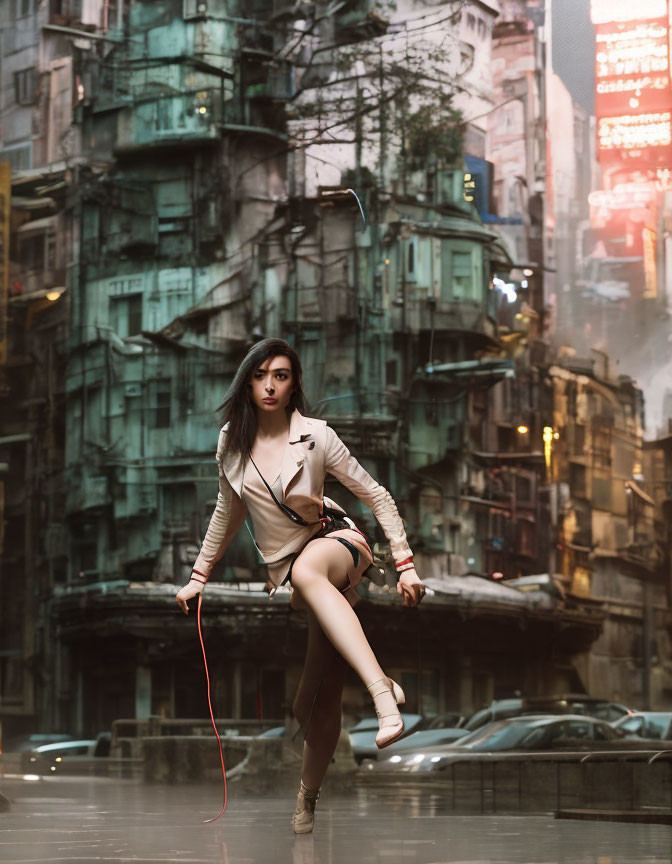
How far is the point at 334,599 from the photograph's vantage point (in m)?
3.86

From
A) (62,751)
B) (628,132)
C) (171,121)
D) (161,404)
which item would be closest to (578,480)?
(628,132)

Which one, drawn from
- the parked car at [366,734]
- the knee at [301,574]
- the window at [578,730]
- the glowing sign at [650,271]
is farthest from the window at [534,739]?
the knee at [301,574]

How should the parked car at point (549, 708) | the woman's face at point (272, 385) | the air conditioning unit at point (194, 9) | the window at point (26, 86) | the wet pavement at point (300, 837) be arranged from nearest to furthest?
1. the wet pavement at point (300, 837)
2. the woman's face at point (272, 385)
3. the parked car at point (549, 708)
4. the air conditioning unit at point (194, 9)
5. the window at point (26, 86)

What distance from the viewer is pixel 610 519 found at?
11.1 meters

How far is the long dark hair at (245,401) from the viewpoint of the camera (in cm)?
411

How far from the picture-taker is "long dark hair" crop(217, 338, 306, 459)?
4.11 meters

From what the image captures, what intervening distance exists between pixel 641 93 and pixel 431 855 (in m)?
8.57

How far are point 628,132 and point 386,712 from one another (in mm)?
8323

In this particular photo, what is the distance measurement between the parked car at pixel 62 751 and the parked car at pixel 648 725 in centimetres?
432

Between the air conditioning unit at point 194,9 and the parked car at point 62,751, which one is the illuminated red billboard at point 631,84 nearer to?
the air conditioning unit at point 194,9

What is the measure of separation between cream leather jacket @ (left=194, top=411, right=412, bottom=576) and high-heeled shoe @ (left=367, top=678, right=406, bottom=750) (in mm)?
423

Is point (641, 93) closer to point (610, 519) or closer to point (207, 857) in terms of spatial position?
point (610, 519)

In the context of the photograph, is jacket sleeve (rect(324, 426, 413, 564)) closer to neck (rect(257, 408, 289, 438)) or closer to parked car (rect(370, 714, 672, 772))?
neck (rect(257, 408, 289, 438))

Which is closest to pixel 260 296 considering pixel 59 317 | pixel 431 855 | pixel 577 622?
pixel 59 317
